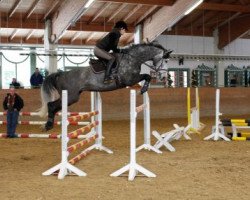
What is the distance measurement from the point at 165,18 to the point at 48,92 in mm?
12257

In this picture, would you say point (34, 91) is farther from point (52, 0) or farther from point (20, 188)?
point (20, 188)

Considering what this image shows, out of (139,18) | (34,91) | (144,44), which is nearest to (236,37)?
(139,18)

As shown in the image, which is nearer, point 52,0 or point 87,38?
point 52,0

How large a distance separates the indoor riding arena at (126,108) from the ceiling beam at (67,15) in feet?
0.15

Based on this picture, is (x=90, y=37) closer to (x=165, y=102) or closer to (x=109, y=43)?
(x=165, y=102)

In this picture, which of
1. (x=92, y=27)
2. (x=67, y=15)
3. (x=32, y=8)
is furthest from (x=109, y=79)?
(x=92, y=27)

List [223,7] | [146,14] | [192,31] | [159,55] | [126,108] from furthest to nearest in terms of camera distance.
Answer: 1. [192,31]
2. [146,14]
3. [223,7]
4. [126,108]
5. [159,55]

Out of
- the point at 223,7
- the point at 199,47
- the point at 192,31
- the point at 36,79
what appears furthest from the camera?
the point at 199,47

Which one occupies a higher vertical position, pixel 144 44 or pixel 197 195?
pixel 144 44

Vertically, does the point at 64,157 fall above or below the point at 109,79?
below

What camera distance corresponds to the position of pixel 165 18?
18766 millimetres

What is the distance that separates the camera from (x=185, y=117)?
56.9ft

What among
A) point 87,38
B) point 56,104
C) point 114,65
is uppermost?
point 87,38

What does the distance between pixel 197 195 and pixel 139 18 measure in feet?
55.3
